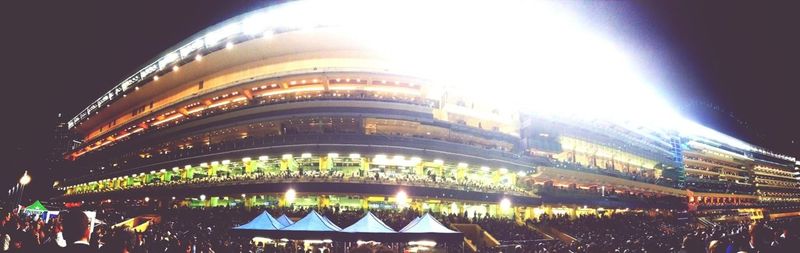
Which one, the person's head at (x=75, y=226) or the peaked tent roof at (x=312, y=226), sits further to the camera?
the peaked tent roof at (x=312, y=226)

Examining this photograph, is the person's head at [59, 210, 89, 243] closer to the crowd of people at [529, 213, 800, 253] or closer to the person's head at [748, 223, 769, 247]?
the crowd of people at [529, 213, 800, 253]

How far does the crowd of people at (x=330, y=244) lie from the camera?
16.8 feet

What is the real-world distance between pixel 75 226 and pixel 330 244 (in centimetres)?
1661

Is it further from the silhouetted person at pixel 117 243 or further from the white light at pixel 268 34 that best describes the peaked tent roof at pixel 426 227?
the white light at pixel 268 34

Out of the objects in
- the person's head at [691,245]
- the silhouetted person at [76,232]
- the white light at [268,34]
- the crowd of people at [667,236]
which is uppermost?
the white light at [268,34]

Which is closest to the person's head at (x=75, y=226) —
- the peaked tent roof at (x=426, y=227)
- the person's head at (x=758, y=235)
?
the peaked tent roof at (x=426, y=227)

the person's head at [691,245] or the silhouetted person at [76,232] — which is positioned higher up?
the silhouetted person at [76,232]

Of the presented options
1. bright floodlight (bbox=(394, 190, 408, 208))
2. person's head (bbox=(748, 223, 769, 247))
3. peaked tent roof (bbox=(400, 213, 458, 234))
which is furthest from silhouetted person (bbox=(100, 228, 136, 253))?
bright floodlight (bbox=(394, 190, 408, 208))

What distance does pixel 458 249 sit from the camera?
20.2 metres

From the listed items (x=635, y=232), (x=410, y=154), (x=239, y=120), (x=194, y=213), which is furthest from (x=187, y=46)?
(x=635, y=232)

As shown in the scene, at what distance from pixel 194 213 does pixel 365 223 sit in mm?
22473

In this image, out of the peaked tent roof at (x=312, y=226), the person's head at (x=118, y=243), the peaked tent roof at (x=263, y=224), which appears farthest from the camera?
the peaked tent roof at (x=263, y=224)

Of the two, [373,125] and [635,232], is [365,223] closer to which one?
[373,125]

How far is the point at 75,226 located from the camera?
14.3ft
